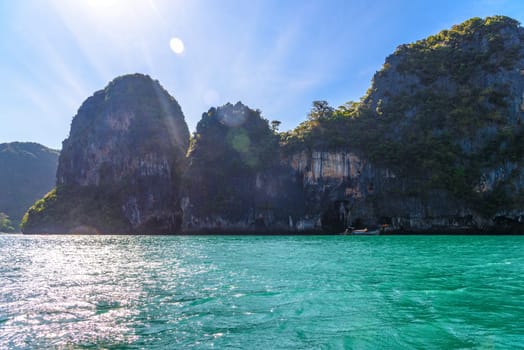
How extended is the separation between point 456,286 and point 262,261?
9.05 m

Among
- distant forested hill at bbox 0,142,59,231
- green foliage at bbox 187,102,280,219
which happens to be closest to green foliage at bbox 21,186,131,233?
green foliage at bbox 187,102,280,219

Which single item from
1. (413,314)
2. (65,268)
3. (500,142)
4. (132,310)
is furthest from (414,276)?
(500,142)

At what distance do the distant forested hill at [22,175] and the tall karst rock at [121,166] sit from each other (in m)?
46.4

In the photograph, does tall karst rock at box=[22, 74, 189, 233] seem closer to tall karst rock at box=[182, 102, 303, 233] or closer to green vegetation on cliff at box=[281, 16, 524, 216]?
tall karst rock at box=[182, 102, 303, 233]

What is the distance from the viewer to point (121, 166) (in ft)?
305

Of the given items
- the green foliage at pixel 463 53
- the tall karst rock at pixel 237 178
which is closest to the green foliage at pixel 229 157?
the tall karst rock at pixel 237 178

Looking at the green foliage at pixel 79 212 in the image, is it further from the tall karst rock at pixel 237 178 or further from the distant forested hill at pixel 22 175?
the distant forested hill at pixel 22 175

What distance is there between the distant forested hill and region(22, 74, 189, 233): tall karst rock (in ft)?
152

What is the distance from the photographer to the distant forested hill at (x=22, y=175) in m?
139

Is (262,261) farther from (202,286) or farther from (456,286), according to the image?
(456,286)

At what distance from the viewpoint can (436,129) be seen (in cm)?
5750

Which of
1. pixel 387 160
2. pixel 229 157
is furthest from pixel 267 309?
pixel 229 157

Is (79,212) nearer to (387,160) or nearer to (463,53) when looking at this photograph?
(387,160)

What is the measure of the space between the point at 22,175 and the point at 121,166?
9026cm
